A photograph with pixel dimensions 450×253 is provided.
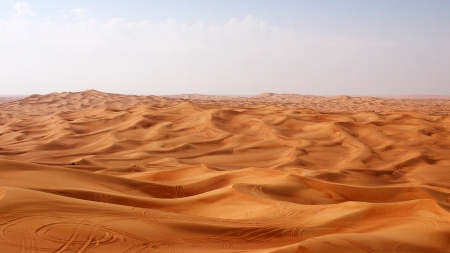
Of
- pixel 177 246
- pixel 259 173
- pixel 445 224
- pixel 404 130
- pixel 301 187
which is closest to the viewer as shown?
pixel 177 246

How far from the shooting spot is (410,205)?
555 centimetres

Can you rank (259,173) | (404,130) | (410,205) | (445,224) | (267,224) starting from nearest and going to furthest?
(445,224) < (267,224) < (410,205) < (259,173) < (404,130)

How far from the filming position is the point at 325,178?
8727mm

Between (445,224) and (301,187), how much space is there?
2.71m

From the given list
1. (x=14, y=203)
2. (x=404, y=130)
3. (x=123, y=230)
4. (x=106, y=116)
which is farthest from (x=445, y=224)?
(x=106, y=116)

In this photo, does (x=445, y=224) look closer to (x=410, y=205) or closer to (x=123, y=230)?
(x=410, y=205)

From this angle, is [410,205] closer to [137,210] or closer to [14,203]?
[137,210]

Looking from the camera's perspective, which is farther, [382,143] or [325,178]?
[382,143]

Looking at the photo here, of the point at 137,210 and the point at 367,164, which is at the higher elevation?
the point at 137,210

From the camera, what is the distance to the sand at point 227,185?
167 inches

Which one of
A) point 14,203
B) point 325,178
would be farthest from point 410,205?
point 14,203

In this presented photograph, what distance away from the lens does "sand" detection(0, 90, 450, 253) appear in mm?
4254

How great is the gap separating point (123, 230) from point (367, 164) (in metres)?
8.38

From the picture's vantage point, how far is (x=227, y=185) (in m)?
7.72
